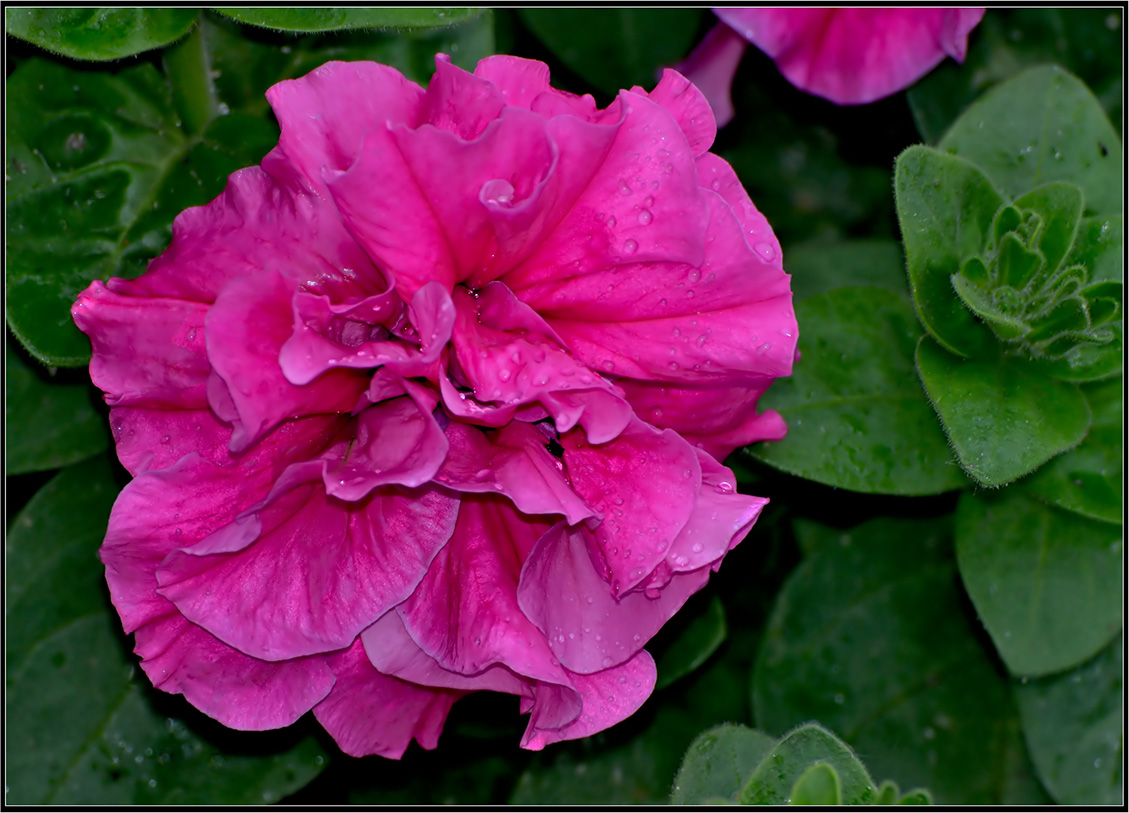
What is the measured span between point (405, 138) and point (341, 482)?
0.80 feet

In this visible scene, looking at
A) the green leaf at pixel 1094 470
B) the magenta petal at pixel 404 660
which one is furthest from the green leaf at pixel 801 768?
the green leaf at pixel 1094 470

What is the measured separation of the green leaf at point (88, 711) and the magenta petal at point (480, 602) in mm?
392

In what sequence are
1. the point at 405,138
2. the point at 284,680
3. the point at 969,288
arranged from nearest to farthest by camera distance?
1. the point at 405,138
2. the point at 284,680
3. the point at 969,288

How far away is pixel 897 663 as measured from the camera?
128 cm

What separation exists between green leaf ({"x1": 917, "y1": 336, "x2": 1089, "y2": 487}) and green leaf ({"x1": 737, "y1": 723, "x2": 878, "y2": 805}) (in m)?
0.29

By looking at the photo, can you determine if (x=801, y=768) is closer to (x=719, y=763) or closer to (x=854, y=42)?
(x=719, y=763)

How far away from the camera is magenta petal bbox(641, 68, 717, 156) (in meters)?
0.84

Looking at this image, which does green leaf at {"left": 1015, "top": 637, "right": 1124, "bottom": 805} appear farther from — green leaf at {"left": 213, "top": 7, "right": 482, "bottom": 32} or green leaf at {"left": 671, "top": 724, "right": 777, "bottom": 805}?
green leaf at {"left": 213, "top": 7, "right": 482, "bottom": 32}

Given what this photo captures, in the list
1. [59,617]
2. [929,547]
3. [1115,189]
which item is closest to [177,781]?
[59,617]

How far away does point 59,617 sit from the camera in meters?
1.11

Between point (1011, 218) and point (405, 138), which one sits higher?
point (405, 138)

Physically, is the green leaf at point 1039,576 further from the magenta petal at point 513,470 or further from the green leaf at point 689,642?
the magenta petal at point 513,470

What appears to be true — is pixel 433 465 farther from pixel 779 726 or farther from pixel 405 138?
pixel 779 726

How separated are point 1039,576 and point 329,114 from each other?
93cm
